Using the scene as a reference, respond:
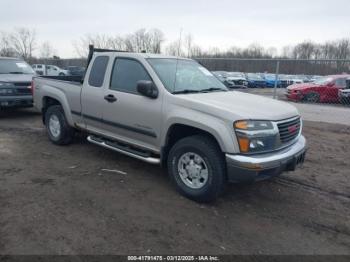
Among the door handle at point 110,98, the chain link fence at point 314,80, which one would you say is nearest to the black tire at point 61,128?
the door handle at point 110,98

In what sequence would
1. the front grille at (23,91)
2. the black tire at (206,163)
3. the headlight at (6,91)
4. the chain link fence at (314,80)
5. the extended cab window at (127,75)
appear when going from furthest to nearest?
the chain link fence at (314,80) → the front grille at (23,91) → the headlight at (6,91) → the extended cab window at (127,75) → the black tire at (206,163)

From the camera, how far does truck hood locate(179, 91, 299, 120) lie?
3.96 metres

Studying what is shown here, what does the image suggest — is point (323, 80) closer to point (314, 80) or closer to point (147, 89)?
→ point (314, 80)

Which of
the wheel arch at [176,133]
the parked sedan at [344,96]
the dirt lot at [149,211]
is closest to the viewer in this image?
the dirt lot at [149,211]

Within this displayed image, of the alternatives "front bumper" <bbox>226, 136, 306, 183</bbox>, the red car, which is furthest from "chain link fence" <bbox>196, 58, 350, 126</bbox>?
"front bumper" <bbox>226, 136, 306, 183</bbox>

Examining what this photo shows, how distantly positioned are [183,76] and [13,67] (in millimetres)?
7563

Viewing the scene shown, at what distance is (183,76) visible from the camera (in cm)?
513

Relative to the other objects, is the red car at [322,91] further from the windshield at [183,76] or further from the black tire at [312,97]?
the windshield at [183,76]

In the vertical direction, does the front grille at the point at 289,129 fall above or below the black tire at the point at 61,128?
above

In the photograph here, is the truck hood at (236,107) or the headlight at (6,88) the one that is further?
the headlight at (6,88)

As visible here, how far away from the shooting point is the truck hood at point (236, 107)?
3965 millimetres

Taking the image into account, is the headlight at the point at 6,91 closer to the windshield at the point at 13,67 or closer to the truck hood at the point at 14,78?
the truck hood at the point at 14,78

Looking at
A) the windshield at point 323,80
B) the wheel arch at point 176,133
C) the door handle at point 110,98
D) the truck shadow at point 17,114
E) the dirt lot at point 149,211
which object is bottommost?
the dirt lot at point 149,211

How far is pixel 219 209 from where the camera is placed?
4.23 meters
